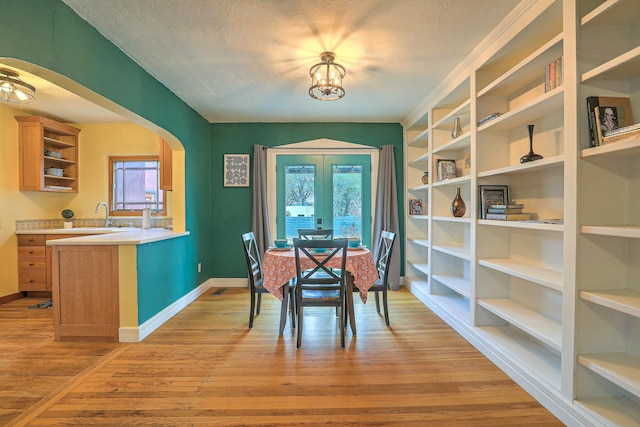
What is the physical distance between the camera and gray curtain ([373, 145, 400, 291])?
14.8 ft

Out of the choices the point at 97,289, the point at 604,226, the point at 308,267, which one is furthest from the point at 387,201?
the point at 97,289

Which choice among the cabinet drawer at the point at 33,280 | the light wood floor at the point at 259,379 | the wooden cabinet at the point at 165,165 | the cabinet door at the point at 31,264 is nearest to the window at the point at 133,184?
the wooden cabinet at the point at 165,165

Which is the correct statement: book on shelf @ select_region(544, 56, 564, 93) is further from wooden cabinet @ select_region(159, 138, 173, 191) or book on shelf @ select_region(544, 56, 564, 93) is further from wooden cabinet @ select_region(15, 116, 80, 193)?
wooden cabinet @ select_region(15, 116, 80, 193)

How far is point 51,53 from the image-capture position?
1.87 metres

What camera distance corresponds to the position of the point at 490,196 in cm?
259

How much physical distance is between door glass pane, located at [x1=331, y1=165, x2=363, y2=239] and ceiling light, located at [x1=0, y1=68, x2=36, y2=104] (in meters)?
3.64

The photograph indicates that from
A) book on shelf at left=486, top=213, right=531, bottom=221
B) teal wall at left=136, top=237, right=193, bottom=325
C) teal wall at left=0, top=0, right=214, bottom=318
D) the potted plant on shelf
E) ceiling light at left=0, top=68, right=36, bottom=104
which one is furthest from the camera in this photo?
the potted plant on shelf

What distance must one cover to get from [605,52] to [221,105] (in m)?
3.70

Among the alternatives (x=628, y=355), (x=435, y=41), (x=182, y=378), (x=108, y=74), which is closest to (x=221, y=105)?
(x=108, y=74)

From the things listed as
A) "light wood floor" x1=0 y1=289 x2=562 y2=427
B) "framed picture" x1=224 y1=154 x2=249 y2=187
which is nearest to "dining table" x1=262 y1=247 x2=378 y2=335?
"light wood floor" x1=0 y1=289 x2=562 y2=427

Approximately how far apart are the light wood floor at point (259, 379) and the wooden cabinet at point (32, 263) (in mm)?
1016

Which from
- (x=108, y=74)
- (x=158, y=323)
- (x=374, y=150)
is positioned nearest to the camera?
(x=108, y=74)

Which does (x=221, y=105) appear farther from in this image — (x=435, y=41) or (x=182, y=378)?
(x=182, y=378)

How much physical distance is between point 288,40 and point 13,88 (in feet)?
9.47
